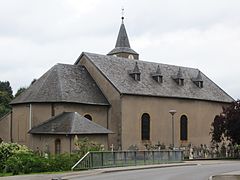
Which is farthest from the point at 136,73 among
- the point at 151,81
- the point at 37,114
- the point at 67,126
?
the point at 67,126

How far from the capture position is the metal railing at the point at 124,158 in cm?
3216

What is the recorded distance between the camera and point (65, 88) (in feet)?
167

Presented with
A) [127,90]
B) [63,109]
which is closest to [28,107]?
[63,109]

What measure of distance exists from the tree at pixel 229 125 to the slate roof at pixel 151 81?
6543 mm

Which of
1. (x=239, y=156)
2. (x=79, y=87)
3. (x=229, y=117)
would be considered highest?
(x=79, y=87)

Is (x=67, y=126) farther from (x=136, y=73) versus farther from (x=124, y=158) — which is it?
(x=136, y=73)

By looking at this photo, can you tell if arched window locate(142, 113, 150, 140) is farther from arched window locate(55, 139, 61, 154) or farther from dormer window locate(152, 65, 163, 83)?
arched window locate(55, 139, 61, 154)

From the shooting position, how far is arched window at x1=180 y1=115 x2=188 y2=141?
59719 mm

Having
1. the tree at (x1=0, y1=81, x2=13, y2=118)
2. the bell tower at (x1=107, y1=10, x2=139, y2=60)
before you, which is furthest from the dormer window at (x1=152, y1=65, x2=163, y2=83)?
the tree at (x1=0, y1=81, x2=13, y2=118)

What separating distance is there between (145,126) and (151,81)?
588 cm

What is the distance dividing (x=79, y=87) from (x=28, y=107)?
596 cm

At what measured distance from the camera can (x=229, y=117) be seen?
2096 inches

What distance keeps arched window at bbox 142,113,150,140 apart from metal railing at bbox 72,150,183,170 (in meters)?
12.5

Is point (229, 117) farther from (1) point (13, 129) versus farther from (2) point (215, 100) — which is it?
(1) point (13, 129)
